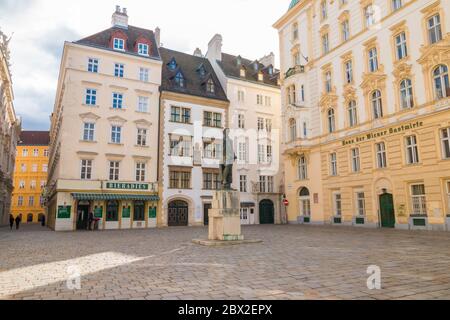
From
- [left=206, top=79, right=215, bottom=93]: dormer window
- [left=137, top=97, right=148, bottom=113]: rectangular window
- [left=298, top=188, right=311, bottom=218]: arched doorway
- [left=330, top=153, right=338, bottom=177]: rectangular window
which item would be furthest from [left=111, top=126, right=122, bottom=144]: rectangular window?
[left=330, top=153, right=338, bottom=177]: rectangular window

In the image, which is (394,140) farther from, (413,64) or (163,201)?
(163,201)

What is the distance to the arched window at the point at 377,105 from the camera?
2525cm

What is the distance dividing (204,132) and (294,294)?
31.6 meters

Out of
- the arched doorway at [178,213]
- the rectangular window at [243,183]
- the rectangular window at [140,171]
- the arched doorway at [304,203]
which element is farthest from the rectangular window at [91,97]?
the arched doorway at [304,203]

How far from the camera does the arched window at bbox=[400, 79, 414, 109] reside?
900 inches

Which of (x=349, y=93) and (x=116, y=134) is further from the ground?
(x=349, y=93)

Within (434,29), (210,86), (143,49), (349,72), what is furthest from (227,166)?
(210,86)

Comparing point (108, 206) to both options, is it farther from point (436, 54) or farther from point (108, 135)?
point (436, 54)

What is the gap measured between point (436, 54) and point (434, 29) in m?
1.94

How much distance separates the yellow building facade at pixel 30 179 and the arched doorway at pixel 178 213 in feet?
162

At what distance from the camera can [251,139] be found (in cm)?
3959

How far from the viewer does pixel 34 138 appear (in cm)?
8031

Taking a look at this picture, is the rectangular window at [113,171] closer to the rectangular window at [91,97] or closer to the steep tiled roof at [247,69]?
the rectangular window at [91,97]
